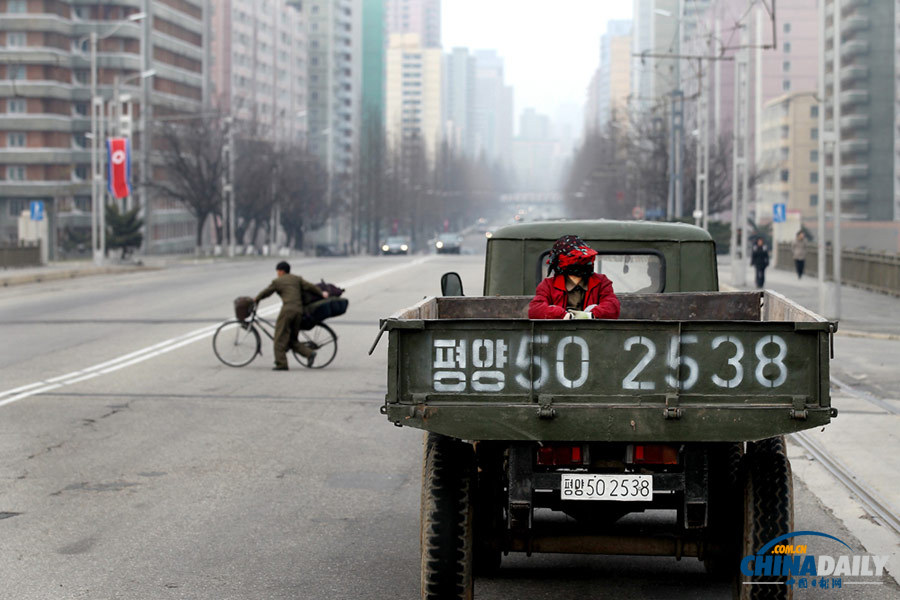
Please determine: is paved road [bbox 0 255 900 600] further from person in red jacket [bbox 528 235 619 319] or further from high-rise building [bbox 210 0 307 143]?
high-rise building [bbox 210 0 307 143]

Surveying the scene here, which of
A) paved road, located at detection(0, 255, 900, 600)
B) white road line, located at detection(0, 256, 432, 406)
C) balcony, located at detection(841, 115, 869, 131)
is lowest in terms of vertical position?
paved road, located at detection(0, 255, 900, 600)

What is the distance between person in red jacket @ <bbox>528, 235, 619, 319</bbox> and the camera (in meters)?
6.82

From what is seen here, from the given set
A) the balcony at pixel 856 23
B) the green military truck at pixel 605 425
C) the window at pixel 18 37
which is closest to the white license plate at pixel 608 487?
the green military truck at pixel 605 425

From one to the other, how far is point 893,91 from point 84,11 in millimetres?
69474

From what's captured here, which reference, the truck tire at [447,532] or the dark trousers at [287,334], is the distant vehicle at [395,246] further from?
the truck tire at [447,532]

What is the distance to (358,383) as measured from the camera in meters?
17.2

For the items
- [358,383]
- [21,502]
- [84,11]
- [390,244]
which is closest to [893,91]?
[390,244]

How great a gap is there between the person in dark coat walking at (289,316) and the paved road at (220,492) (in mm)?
347

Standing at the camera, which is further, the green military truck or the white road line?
the white road line

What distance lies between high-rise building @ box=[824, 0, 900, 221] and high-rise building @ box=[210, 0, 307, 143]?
185 ft

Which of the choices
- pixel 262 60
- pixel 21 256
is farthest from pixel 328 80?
pixel 21 256

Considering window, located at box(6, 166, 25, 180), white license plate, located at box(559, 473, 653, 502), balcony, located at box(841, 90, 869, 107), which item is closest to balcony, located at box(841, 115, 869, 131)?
balcony, located at box(841, 90, 869, 107)

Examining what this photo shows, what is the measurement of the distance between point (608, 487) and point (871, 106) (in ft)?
398

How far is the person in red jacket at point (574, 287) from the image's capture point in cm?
682
